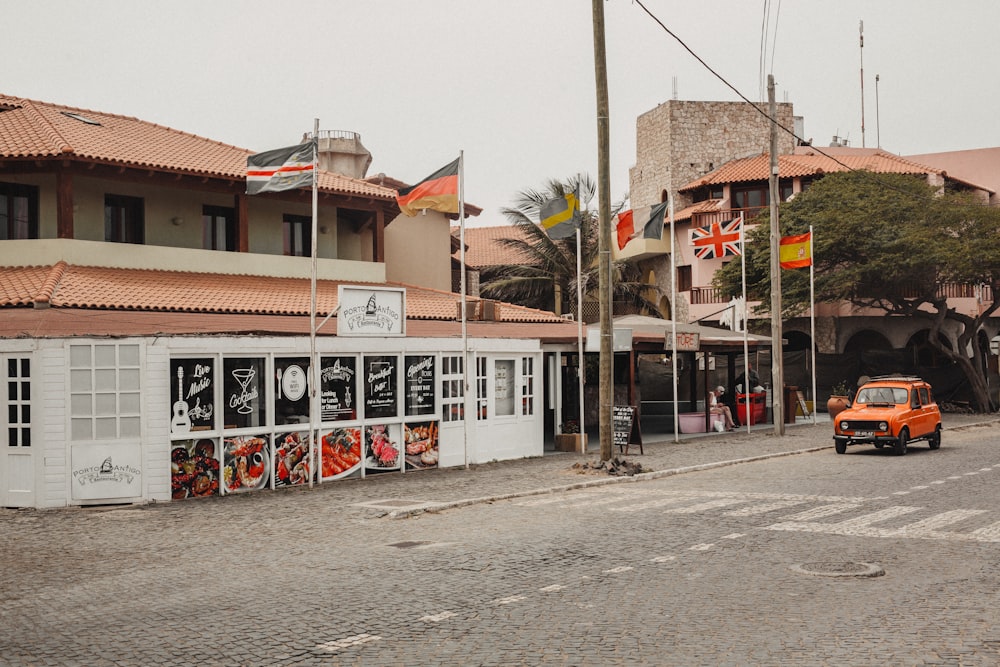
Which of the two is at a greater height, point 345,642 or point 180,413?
point 180,413

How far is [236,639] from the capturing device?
24.3 feet

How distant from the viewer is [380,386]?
19.0 meters

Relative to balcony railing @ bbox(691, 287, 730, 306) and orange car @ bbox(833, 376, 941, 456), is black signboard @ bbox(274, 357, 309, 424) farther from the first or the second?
balcony railing @ bbox(691, 287, 730, 306)

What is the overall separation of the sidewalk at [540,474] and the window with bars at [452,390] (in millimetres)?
1128

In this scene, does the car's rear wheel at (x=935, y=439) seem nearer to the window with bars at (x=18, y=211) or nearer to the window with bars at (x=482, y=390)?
the window with bars at (x=482, y=390)

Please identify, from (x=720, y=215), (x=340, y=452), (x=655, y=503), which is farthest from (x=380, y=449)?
(x=720, y=215)

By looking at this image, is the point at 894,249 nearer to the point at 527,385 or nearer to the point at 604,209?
the point at 527,385

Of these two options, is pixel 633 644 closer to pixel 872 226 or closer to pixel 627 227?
pixel 627 227

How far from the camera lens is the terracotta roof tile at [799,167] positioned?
164 feet

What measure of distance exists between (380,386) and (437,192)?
398cm

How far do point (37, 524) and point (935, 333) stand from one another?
34970 millimetres

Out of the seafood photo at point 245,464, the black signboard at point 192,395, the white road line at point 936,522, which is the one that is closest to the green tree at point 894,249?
the white road line at point 936,522

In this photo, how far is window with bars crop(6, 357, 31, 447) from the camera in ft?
49.7

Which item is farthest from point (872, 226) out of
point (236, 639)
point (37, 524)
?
point (236, 639)
